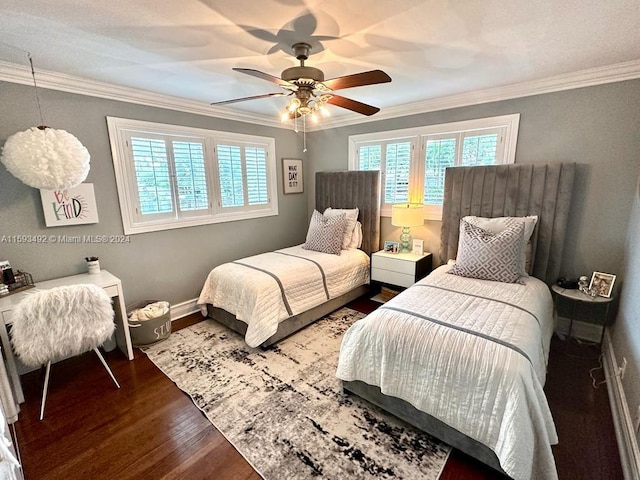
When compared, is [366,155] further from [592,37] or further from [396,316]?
Answer: [396,316]

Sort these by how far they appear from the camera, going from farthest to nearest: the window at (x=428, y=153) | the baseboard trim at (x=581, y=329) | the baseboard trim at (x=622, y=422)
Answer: the window at (x=428, y=153), the baseboard trim at (x=581, y=329), the baseboard trim at (x=622, y=422)

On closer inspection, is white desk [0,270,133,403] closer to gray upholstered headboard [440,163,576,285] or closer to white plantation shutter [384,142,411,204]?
white plantation shutter [384,142,411,204]

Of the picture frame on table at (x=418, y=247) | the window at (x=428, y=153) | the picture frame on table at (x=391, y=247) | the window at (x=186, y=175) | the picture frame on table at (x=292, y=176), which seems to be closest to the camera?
the window at (x=186, y=175)

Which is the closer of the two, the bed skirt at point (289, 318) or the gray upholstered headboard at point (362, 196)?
the bed skirt at point (289, 318)

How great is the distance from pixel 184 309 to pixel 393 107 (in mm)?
3531

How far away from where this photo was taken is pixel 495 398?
139 cm

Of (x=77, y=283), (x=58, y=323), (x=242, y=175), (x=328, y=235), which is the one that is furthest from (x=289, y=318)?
(x=242, y=175)

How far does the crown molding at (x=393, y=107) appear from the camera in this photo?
2.26 meters

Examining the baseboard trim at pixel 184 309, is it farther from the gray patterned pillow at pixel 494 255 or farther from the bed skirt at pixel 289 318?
the gray patterned pillow at pixel 494 255

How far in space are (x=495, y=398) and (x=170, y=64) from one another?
3.02 m

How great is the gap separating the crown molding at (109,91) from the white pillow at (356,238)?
2068 mm

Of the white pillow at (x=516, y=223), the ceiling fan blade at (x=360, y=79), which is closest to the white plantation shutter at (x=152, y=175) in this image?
the ceiling fan blade at (x=360, y=79)

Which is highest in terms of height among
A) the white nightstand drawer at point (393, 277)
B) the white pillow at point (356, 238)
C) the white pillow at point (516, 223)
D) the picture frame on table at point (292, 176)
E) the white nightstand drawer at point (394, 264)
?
the picture frame on table at point (292, 176)

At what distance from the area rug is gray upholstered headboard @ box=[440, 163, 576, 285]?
1953 millimetres
